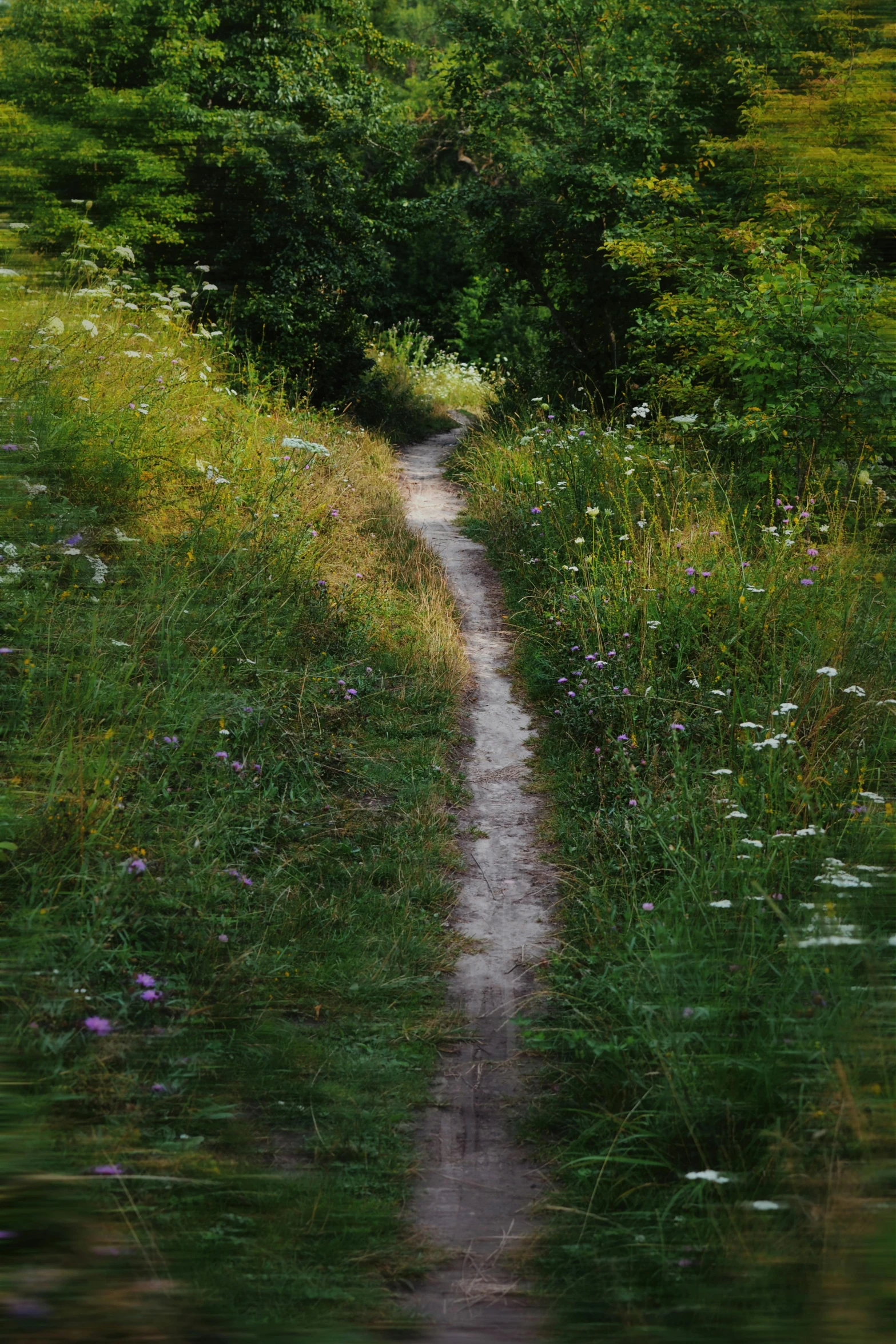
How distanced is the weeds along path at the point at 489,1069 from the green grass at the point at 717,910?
0.38 feet

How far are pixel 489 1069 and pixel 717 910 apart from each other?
945 mm

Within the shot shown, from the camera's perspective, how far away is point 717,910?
3443 millimetres

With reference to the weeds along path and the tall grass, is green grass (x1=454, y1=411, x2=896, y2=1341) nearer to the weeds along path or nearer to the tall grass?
the weeds along path

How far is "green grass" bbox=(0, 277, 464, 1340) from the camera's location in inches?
82.7

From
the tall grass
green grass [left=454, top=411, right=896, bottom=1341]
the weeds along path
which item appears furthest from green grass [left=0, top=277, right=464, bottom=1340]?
the tall grass

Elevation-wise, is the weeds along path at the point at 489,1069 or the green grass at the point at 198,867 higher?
the green grass at the point at 198,867

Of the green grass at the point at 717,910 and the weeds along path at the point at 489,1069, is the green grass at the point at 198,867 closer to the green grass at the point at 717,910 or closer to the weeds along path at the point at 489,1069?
the weeds along path at the point at 489,1069

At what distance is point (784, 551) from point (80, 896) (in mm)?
4470

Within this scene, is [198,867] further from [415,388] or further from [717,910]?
[415,388]

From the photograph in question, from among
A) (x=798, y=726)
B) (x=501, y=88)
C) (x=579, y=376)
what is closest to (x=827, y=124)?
(x=798, y=726)

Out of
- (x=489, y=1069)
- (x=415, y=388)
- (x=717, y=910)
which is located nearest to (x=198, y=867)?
(x=489, y=1069)

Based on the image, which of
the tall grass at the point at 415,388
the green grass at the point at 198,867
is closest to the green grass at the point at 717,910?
the green grass at the point at 198,867

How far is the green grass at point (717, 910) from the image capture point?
189 cm

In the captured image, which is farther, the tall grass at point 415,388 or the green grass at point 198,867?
the tall grass at point 415,388
